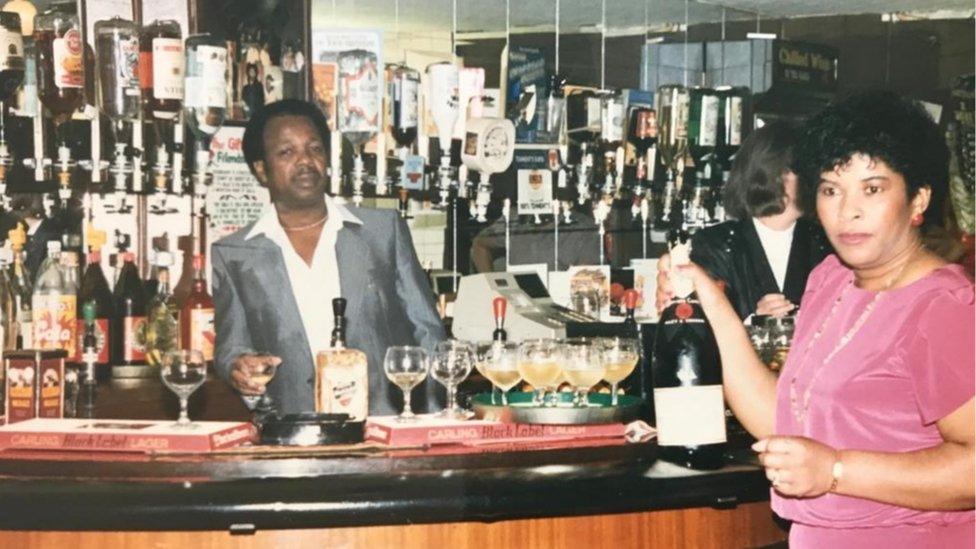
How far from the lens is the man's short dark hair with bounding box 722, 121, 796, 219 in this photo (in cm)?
471

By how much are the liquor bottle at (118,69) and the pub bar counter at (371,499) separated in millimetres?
2168

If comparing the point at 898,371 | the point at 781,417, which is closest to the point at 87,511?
the point at 781,417

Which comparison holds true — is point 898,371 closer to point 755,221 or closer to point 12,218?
point 755,221

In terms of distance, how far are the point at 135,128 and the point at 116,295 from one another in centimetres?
59

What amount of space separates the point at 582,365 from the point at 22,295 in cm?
234

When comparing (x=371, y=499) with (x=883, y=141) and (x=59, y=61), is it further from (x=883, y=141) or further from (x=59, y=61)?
(x=59, y=61)

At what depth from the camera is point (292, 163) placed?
198 inches

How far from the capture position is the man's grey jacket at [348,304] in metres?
4.85

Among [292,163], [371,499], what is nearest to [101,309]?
[292,163]

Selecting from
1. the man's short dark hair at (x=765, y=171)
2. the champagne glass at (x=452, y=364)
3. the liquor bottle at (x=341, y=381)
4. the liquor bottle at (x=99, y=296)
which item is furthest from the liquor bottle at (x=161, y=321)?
the man's short dark hair at (x=765, y=171)

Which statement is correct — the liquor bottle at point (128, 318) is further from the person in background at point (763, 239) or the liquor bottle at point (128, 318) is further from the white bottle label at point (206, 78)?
the person in background at point (763, 239)

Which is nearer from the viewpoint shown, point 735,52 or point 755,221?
point 755,221

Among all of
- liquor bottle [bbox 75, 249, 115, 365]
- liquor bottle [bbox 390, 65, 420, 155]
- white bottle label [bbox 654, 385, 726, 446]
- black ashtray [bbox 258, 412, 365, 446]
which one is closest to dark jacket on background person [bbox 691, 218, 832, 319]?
liquor bottle [bbox 390, 65, 420, 155]

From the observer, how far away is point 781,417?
2189 millimetres
